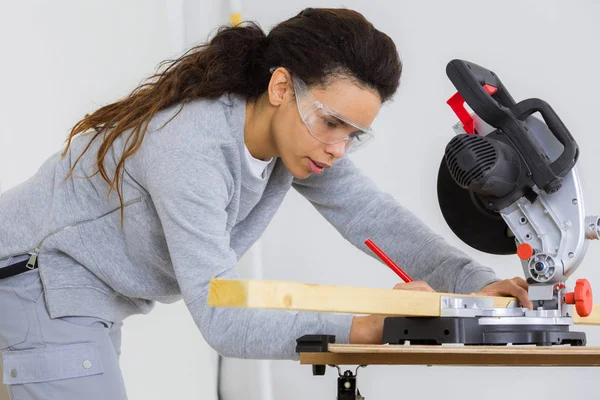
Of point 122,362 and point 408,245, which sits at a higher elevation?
point 408,245

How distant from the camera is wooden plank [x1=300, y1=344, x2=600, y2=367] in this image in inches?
48.5

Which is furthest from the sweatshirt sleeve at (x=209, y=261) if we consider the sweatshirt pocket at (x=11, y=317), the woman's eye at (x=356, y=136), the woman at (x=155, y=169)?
the sweatshirt pocket at (x=11, y=317)

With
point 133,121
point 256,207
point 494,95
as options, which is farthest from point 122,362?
point 494,95

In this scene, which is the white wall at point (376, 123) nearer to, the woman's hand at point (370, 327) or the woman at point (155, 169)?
the woman at point (155, 169)

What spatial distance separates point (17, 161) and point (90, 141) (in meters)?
0.91

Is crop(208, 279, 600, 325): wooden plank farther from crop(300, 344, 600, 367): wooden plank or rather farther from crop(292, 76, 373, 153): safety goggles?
crop(292, 76, 373, 153): safety goggles

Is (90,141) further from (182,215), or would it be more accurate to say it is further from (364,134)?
(364,134)

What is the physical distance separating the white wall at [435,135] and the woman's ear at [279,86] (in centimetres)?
154

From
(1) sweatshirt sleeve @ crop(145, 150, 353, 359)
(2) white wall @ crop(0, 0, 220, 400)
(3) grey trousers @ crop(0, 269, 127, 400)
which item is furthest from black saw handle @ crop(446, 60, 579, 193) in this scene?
(2) white wall @ crop(0, 0, 220, 400)

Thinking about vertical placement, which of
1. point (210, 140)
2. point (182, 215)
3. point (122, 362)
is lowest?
point (122, 362)

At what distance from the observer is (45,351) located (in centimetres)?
164

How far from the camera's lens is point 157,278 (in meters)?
1.71

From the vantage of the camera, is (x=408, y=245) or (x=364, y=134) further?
(x=408, y=245)

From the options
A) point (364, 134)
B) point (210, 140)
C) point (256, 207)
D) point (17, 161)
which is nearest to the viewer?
point (210, 140)
